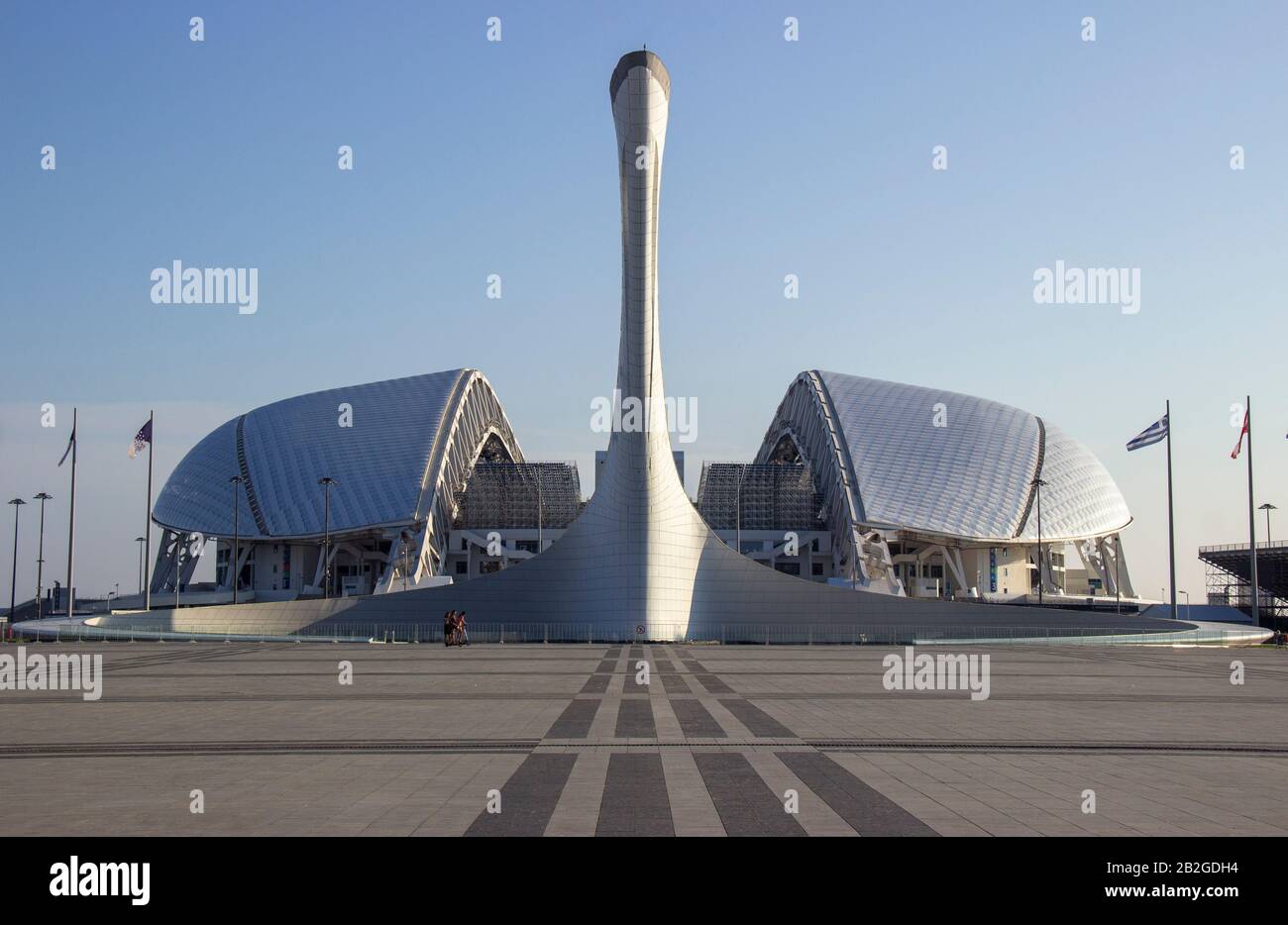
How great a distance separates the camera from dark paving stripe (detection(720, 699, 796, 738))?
15.3 meters

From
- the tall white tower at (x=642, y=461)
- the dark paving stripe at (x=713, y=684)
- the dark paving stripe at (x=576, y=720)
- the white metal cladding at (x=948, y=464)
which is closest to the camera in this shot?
the dark paving stripe at (x=576, y=720)

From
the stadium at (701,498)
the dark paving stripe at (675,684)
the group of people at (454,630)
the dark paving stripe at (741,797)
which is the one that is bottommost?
the group of people at (454,630)

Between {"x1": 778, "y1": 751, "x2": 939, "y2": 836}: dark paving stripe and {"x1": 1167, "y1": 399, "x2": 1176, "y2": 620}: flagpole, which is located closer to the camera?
{"x1": 778, "y1": 751, "x2": 939, "y2": 836}: dark paving stripe

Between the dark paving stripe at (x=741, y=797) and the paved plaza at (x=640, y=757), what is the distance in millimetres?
50

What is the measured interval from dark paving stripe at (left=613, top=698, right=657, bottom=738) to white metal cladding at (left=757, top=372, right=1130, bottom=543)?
60.8 metres

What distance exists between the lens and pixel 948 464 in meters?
83.9

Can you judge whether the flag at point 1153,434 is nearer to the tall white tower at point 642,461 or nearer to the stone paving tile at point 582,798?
the tall white tower at point 642,461

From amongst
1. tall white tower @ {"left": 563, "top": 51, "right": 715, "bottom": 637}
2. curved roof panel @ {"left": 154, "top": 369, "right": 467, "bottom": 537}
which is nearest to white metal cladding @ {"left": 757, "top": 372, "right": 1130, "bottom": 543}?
curved roof panel @ {"left": 154, "top": 369, "right": 467, "bottom": 537}

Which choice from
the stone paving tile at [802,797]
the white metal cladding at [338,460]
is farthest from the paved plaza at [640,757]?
the white metal cladding at [338,460]

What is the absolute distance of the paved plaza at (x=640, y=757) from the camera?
9.45m

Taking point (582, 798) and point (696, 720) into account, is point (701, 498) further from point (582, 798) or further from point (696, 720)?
point (582, 798)

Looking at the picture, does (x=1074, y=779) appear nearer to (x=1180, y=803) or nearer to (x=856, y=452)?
(x=1180, y=803)

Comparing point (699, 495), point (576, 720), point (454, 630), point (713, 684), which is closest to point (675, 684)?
point (713, 684)

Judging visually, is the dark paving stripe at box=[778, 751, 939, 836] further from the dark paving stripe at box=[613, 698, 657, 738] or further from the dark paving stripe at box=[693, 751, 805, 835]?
A: the dark paving stripe at box=[613, 698, 657, 738]
